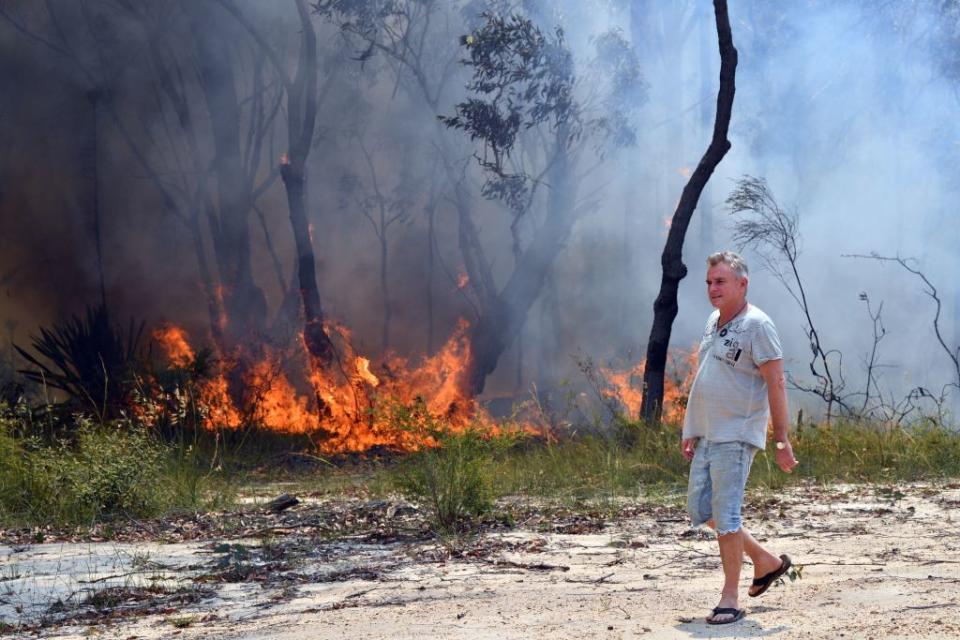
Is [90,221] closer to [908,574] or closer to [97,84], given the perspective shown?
[97,84]

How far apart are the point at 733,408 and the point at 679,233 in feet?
22.1

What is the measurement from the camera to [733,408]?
4.18 metres

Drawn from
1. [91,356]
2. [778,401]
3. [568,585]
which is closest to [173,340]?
[91,356]

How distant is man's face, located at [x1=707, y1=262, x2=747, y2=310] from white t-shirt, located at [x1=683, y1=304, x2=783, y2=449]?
0.07 m

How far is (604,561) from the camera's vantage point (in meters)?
5.58

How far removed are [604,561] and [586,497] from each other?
212cm

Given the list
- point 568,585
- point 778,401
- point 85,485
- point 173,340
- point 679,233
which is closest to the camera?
point 778,401

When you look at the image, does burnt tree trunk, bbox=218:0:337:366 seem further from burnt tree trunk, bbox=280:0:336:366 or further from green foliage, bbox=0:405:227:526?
green foliage, bbox=0:405:227:526

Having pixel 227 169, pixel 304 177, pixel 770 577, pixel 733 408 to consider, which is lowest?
pixel 770 577

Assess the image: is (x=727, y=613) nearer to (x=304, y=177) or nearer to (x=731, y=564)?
(x=731, y=564)

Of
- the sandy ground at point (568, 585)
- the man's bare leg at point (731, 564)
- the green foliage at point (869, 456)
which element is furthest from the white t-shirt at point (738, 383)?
the green foliage at point (869, 456)

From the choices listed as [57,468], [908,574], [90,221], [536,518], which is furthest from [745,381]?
[90,221]

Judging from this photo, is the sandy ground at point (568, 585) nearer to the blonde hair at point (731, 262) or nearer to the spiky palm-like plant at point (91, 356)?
the blonde hair at point (731, 262)

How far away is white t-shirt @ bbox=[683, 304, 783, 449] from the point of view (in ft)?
13.6
